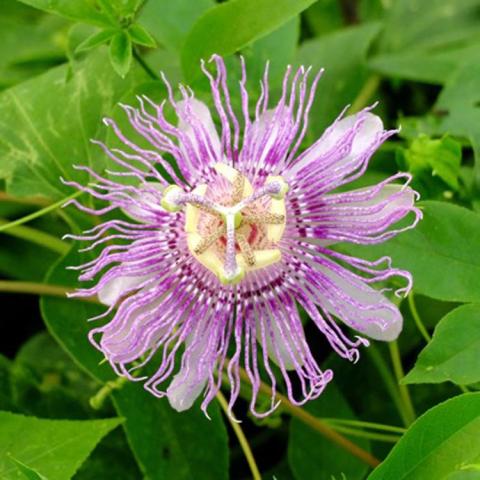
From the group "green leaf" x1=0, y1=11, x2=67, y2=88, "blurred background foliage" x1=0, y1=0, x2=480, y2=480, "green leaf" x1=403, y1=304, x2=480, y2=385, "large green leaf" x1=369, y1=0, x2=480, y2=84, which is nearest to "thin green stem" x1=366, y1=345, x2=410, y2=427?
"blurred background foliage" x1=0, y1=0, x2=480, y2=480

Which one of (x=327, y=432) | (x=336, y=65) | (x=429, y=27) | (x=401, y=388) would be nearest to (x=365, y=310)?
(x=327, y=432)

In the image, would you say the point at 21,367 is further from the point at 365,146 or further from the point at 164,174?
the point at 365,146

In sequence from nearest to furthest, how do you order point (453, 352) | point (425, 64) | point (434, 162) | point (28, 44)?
point (453, 352)
point (434, 162)
point (425, 64)
point (28, 44)

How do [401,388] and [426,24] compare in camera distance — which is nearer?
[401,388]

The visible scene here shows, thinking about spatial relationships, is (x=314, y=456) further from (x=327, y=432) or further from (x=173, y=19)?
(x=173, y=19)

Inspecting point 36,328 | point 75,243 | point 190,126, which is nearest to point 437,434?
point 190,126

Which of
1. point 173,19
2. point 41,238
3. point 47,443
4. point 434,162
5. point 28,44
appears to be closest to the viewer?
point 47,443

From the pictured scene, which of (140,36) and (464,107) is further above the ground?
(140,36)

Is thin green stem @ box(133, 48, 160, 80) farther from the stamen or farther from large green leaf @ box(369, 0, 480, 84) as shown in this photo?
large green leaf @ box(369, 0, 480, 84)
